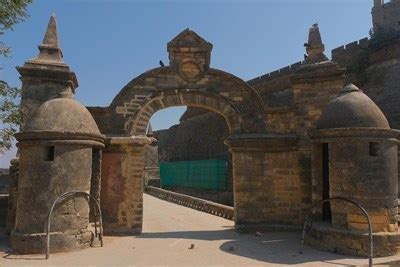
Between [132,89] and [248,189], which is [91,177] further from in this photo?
[248,189]

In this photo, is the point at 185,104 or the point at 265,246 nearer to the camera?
the point at 265,246

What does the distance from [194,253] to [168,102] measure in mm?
4604

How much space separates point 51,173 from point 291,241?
5.71 metres

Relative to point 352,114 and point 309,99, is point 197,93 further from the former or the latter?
point 352,114

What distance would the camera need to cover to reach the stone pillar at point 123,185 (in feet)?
31.0

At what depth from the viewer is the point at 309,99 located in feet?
32.4

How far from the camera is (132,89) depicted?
403 inches

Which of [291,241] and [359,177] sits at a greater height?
[359,177]

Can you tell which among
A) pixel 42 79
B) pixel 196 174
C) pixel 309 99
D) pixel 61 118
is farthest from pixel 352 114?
pixel 196 174

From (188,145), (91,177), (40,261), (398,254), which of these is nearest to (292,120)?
(398,254)

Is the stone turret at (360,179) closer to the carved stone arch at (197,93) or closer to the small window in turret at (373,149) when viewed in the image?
the small window in turret at (373,149)

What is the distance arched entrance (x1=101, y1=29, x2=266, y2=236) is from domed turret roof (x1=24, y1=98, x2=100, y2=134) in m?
1.44

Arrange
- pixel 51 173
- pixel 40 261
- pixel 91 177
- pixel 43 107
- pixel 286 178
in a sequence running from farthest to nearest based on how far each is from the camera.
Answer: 1. pixel 286 178
2. pixel 91 177
3. pixel 43 107
4. pixel 51 173
5. pixel 40 261

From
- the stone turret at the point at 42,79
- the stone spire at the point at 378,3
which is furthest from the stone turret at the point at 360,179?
the stone spire at the point at 378,3
